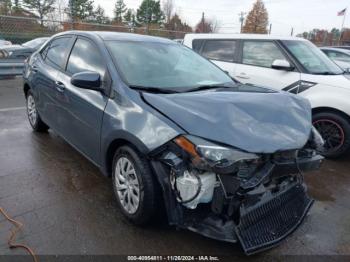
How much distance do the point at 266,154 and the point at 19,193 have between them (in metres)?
2.46

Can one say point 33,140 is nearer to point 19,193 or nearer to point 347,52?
point 19,193

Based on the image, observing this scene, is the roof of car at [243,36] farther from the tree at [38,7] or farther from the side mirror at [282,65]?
the tree at [38,7]

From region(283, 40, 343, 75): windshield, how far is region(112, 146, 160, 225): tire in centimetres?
355

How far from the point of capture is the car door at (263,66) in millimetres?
5082

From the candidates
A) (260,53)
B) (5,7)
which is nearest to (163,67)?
(260,53)

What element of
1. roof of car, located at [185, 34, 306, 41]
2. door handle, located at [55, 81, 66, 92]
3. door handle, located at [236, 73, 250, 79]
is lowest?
door handle, located at [55, 81, 66, 92]

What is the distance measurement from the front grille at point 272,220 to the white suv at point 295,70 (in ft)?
7.25

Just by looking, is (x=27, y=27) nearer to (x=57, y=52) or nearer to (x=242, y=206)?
(x=57, y=52)

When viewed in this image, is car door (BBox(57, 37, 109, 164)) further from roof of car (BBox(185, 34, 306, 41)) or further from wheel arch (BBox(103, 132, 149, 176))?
roof of car (BBox(185, 34, 306, 41))

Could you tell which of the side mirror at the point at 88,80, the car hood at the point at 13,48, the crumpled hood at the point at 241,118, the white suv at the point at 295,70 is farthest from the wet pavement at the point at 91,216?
the car hood at the point at 13,48

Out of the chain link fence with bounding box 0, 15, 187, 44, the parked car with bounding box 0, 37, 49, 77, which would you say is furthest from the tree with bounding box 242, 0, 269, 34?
the parked car with bounding box 0, 37, 49, 77

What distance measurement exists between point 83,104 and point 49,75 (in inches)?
44.0

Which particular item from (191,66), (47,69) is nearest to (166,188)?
(191,66)

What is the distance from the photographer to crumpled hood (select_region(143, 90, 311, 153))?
2264mm
